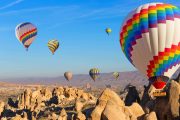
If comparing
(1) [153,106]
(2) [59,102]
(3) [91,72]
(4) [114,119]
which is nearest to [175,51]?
(1) [153,106]

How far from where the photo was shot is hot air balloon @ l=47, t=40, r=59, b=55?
97756 mm

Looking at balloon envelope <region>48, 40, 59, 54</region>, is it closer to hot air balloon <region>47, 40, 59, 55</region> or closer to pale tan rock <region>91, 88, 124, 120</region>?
hot air balloon <region>47, 40, 59, 55</region>

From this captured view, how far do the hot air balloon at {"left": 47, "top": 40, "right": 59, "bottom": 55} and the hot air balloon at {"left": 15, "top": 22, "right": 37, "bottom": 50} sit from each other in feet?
44.6

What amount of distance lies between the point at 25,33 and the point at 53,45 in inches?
658

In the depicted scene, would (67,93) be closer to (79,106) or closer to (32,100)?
(32,100)

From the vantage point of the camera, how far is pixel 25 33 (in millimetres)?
82500

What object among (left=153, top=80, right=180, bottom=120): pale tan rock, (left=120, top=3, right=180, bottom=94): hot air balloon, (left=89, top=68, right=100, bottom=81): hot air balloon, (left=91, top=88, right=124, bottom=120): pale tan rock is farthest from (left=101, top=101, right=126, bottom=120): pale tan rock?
(left=89, top=68, right=100, bottom=81): hot air balloon

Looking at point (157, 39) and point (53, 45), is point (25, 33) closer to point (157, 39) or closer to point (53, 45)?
point (53, 45)

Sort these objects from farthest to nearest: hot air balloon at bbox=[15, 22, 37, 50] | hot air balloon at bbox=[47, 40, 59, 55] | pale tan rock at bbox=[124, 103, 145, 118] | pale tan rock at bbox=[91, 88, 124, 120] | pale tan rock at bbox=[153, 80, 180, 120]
Result: hot air balloon at bbox=[47, 40, 59, 55]
hot air balloon at bbox=[15, 22, 37, 50]
pale tan rock at bbox=[153, 80, 180, 120]
pale tan rock at bbox=[124, 103, 145, 118]
pale tan rock at bbox=[91, 88, 124, 120]

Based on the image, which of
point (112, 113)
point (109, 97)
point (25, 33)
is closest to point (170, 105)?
point (109, 97)

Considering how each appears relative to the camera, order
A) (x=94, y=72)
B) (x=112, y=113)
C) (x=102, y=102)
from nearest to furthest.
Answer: (x=112, y=113), (x=102, y=102), (x=94, y=72)

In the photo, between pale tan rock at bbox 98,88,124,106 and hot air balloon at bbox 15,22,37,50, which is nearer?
pale tan rock at bbox 98,88,124,106

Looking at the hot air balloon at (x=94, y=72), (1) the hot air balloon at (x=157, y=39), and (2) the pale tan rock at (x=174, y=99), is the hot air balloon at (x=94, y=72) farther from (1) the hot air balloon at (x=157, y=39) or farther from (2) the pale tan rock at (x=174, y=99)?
(1) the hot air balloon at (x=157, y=39)

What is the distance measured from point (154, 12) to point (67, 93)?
191 ft
